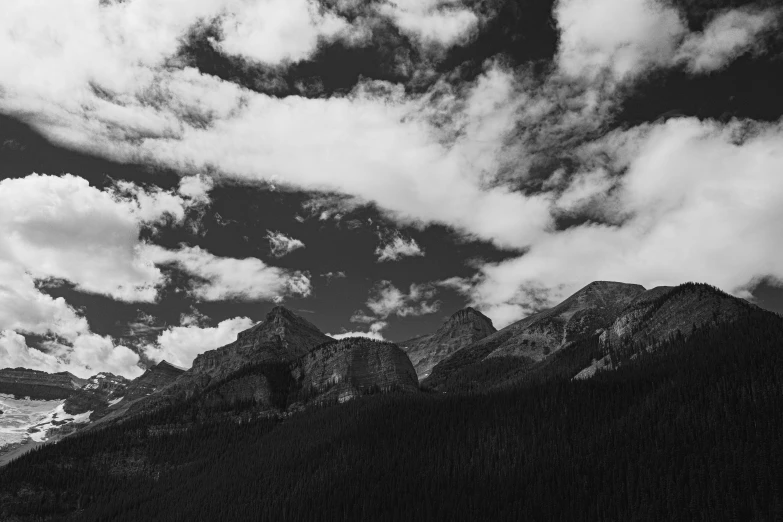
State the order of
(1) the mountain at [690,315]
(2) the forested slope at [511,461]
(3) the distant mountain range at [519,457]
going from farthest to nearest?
1. (1) the mountain at [690,315]
2. (3) the distant mountain range at [519,457]
3. (2) the forested slope at [511,461]

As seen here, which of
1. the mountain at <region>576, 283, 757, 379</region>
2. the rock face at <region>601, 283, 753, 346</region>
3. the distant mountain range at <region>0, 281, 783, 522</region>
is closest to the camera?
the distant mountain range at <region>0, 281, 783, 522</region>

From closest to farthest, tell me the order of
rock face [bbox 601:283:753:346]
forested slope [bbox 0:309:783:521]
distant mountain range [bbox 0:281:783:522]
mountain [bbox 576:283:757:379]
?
1. forested slope [bbox 0:309:783:521]
2. distant mountain range [bbox 0:281:783:522]
3. mountain [bbox 576:283:757:379]
4. rock face [bbox 601:283:753:346]

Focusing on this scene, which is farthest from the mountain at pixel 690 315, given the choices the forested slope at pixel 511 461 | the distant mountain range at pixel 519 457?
the forested slope at pixel 511 461

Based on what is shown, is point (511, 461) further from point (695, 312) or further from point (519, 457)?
point (695, 312)

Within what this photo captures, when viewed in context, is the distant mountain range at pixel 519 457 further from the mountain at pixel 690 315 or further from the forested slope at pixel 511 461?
the mountain at pixel 690 315

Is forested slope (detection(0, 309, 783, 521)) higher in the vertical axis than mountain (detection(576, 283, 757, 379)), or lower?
lower

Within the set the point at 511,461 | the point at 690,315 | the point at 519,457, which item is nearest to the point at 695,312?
the point at 690,315

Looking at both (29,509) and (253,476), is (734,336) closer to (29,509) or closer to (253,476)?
(253,476)

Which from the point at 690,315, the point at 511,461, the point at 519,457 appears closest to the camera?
the point at 511,461

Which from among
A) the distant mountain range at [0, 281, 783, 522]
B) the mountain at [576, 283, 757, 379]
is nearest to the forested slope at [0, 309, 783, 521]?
the distant mountain range at [0, 281, 783, 522]

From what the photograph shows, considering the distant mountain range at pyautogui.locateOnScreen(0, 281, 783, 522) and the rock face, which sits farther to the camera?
the rock face

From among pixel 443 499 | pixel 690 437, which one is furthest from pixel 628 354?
pixel 443 499

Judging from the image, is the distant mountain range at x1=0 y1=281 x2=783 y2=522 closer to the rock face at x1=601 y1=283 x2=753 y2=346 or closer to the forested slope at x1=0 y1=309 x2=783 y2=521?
the forested slope at x1=0 y1=309 x2=783 y2=521

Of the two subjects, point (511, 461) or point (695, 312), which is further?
point (695, 312)
